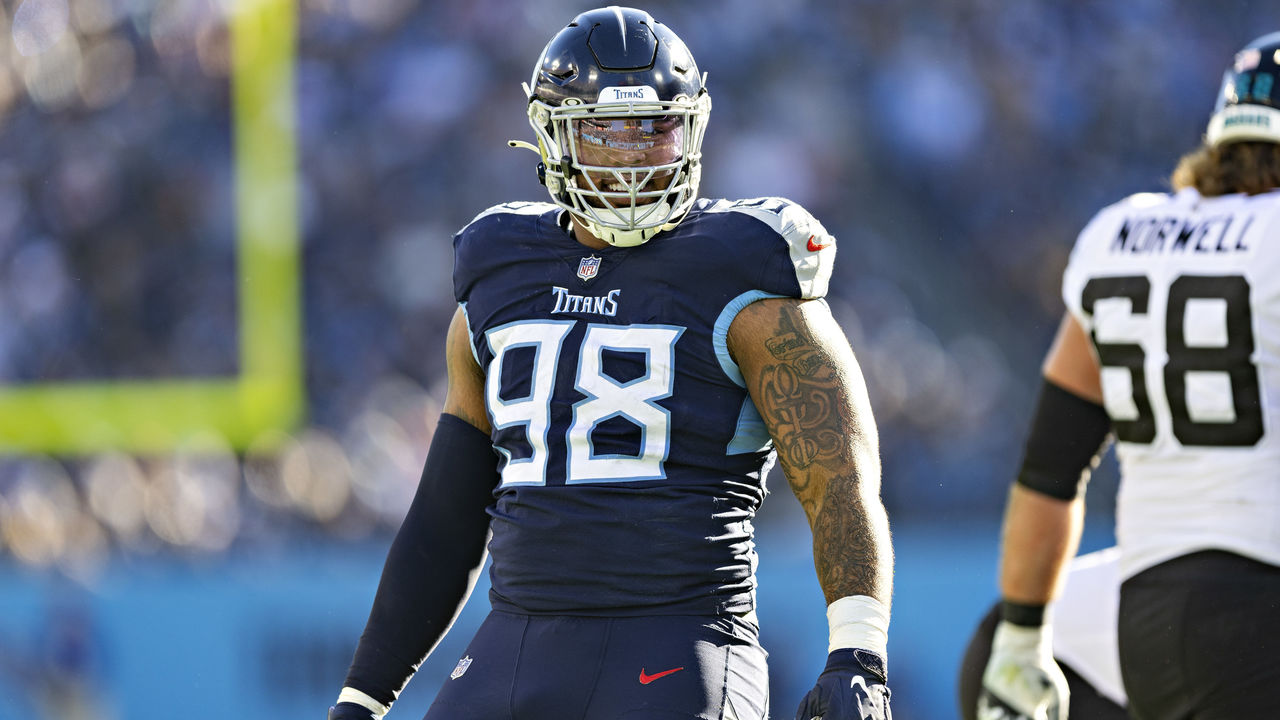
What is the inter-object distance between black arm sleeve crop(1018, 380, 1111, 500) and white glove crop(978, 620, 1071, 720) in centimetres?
30

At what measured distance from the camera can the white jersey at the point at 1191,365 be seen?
8.31ft

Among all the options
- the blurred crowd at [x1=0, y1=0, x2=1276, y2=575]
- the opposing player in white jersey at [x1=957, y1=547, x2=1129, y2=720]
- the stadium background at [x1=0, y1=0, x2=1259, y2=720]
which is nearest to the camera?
the opposing player in white jersey at [x1=957, y1=547, x2=1129, y2=720]

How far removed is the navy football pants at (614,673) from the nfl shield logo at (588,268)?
56cm

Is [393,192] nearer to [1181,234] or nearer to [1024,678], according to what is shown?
[1024,678]

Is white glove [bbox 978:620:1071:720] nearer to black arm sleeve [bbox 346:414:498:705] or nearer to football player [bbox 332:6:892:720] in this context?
football player [bbox 332:6:892:720]

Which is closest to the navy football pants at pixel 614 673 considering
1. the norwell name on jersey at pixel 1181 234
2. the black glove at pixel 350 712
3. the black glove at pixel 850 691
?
the black glove at pixel 850 691

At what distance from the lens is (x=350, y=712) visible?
2.57 metres

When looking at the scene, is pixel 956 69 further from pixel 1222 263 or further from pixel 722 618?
pixel 722 618

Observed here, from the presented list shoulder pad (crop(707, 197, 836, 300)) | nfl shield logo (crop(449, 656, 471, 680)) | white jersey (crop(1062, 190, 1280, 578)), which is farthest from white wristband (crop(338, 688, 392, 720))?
white jersey (crop(1062, 190, 1280, 578))

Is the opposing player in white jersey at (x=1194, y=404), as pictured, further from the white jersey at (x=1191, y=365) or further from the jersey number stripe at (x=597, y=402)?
the jersey number stripe at (x=597, y=402)

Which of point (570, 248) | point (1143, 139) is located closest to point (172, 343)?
point (1143, 139)

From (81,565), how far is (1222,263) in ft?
16.5

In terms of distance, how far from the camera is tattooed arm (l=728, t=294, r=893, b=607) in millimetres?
2262

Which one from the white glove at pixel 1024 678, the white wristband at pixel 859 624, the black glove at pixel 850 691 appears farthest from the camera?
the white glove at pixel 1024 678
